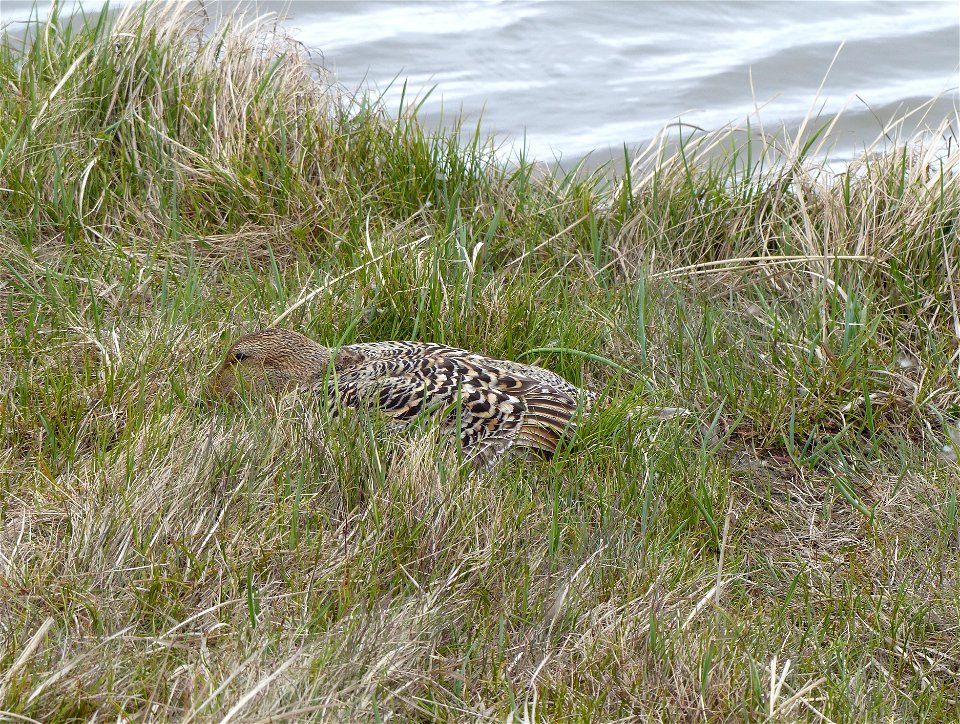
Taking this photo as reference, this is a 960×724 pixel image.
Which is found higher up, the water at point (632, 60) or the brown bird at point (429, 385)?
the water at point (632, 60)

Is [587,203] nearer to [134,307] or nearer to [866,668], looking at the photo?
[134,307]

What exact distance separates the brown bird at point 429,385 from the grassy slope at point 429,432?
0.15 meters

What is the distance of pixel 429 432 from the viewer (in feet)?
11.4

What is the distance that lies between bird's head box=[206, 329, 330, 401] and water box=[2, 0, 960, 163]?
382 centimetres

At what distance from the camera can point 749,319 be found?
4.77 metres

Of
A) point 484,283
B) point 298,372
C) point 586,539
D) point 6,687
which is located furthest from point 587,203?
point 6,687

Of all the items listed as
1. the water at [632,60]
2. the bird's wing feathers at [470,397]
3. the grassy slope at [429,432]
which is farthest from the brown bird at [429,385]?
the water at [632,60]

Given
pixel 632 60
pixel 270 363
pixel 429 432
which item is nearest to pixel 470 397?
pixel 429 432

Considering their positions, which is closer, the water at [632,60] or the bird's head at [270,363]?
the bird's head at [270,363]

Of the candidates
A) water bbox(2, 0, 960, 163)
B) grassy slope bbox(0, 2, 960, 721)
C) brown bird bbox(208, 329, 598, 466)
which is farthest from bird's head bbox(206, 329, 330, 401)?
water bbox(2, 0, 960, 163)

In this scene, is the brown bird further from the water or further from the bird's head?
the water

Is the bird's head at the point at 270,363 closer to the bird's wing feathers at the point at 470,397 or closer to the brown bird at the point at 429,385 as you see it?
the brown bird at the point at 429,385

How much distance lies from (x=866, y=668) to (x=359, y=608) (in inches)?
50.9

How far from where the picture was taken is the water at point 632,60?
834 centimetres
